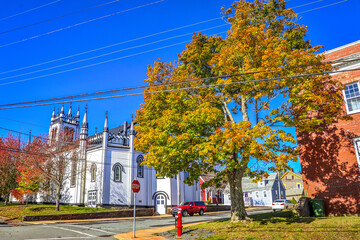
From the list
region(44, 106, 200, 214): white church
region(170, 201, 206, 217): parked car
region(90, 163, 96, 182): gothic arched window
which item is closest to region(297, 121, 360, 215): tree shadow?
region(170, 201, 206, 217): parked car

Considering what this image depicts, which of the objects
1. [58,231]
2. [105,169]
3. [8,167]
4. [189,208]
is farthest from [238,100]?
[8,167]

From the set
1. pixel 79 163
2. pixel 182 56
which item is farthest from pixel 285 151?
pixel 79 163

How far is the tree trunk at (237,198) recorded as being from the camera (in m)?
15.1

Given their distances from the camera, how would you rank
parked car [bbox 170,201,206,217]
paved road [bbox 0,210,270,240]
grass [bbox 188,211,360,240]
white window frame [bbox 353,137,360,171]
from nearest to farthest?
1. grass [bbox 188,211,360,240]
2. paved road [bbox 0,210,270,240]
3. white window frame [bbox 353,137,360,171]
4. parked car [bbox 170,201,206,217]

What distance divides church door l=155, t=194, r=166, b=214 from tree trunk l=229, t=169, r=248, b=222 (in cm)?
2514

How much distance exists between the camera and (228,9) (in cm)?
1664

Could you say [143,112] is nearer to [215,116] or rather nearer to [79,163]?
[215,116]

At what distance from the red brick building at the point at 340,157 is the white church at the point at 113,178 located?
22.5 meters

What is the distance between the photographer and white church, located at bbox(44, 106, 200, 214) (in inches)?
1469

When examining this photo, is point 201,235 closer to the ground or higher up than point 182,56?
closer to the ground

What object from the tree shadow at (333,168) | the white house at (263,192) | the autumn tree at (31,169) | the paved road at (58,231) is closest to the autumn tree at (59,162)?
the autumn tree at (31,169)

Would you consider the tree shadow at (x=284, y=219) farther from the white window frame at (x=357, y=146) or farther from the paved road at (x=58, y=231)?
the paved road at (x=58, y=231)

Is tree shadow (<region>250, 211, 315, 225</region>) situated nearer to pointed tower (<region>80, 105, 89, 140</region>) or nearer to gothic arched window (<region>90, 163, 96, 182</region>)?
gothic arched window (<region>90, 163, 96, 182</region>)

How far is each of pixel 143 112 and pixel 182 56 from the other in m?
4.29
